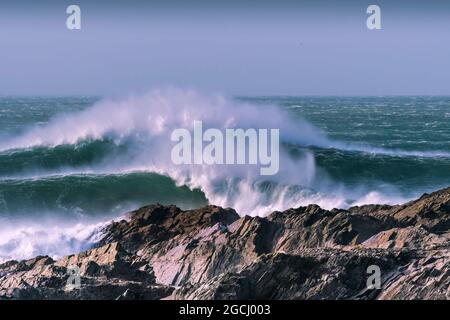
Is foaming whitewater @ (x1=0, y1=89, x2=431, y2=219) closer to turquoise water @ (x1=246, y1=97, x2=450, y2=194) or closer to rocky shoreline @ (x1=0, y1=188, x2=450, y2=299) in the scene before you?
turquoise water @ (x1=246, y1=97, x2=450, y2=194)

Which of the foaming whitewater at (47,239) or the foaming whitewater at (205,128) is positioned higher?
the foaming whitewater at (205,128)

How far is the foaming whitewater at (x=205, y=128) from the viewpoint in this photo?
2997 cm

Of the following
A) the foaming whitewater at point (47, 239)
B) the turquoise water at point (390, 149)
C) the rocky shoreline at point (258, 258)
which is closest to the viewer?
the rocky shoreline at point (258, 258)

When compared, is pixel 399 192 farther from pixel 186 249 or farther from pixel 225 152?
pixel 186 249

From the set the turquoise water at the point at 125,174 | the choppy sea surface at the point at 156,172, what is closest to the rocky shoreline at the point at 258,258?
the choppy sea surface at the point at 156,172

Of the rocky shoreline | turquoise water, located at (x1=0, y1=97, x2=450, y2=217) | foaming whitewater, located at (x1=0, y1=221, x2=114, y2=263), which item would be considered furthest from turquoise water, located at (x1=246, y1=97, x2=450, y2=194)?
foaming whitewater, located at (x1=0, y1=221, x2=114, y2=263)

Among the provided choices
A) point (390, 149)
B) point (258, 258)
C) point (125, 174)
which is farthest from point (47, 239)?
point (390, 149)

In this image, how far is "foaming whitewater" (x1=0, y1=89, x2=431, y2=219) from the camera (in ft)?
98.3

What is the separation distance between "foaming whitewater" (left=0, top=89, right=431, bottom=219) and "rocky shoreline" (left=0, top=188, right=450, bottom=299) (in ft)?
14.7

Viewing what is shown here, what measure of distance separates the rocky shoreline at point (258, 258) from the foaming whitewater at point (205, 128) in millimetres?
4494

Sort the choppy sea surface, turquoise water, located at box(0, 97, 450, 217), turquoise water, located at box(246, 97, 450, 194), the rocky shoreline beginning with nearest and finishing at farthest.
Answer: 1. the rocky shoreline
2. the choppy sea surface
3. turquoise water, located at box(0, 97, 450, 217)
4. turquoise water, located at box(246, 97, 450, 194)

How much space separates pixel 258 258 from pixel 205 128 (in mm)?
14134

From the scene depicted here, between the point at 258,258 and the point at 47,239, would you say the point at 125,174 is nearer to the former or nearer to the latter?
the point at 47,239

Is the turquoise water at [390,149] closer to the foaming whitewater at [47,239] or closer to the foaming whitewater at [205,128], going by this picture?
the foaming whitewater at [205,128]
